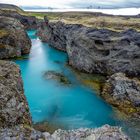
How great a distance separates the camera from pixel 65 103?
2180 inches

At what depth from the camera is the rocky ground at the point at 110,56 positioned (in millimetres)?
55875

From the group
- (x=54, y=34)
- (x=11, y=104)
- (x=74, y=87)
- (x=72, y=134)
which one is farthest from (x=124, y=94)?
(x=54, y=34)

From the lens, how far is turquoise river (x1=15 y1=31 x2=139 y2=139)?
1861 inches

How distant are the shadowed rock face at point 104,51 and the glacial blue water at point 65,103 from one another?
6112 mm

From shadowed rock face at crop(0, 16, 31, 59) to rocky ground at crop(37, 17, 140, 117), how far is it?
21023 millimetres

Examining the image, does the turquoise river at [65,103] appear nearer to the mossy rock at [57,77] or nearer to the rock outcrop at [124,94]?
→ the mossy rock at [57,77]

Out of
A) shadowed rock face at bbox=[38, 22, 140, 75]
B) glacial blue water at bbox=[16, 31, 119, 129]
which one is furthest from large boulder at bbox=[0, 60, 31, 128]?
shadowed rock face at bbox=[38, 22, 140, 75]

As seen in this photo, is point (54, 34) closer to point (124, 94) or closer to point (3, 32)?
point (3, 32)

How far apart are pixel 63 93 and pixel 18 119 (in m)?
35.1

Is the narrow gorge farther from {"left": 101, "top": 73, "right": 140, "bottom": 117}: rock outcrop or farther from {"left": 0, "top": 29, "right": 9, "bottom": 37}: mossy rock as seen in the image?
{"left": 0, "top": 29, "right": 9, "bottom": 37}: mossy rock

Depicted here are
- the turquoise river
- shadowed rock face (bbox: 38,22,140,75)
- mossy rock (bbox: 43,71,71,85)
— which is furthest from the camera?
shadowed rock face (bbox: 38,22,140,75)

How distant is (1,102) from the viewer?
26.2 meters

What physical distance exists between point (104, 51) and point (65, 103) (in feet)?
84.8

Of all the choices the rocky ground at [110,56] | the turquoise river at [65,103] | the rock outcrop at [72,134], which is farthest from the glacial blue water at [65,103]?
the rock outcrop at [72,134]
